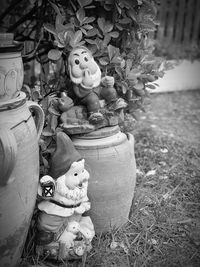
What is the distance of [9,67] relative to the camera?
72.4 inches

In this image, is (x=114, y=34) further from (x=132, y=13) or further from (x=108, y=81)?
(x=108, y=81)

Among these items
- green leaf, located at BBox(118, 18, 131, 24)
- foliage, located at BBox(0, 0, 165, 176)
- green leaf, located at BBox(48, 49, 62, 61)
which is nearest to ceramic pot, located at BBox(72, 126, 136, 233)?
foliage, located at BBox(0, 0, 165, 176)

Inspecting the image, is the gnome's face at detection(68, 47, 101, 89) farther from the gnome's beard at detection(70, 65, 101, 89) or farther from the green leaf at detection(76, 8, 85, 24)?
the green leaf at detection(76, 8, 85, 24)

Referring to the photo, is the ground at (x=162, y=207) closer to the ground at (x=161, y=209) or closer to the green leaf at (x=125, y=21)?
the ground at (x=161, y=209)

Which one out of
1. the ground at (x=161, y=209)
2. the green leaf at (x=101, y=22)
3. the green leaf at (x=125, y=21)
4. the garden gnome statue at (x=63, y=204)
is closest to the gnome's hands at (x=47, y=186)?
the garden gnome statue at (x=63, y=204)

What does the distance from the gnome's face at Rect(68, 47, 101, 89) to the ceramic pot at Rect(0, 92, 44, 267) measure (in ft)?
1.19

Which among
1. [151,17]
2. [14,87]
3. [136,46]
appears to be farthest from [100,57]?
[14,87]

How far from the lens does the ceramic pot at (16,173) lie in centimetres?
177

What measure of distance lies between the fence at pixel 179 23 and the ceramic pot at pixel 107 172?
491 cm

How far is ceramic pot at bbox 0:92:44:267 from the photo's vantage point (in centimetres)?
177

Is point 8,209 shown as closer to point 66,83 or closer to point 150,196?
point 66,83

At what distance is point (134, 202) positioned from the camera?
9.50ft

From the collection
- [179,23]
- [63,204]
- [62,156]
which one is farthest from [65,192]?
[179,23]

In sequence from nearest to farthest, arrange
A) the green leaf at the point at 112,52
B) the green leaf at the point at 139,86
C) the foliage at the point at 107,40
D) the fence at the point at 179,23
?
the foliage at the point at 107,40 < the green leaf at the point at 112,52 < the green leaf at the point at 139,86 < the fence at the point at 179,23
